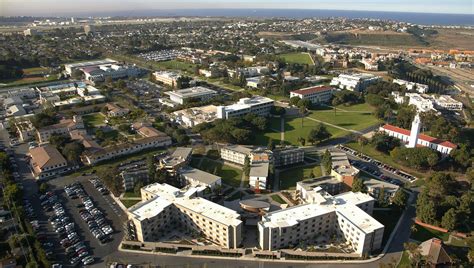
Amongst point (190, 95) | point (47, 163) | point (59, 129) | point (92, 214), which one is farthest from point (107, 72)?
point (92, 214)

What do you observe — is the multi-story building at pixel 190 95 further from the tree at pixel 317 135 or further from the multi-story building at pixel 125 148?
the tree at pixel 317 135

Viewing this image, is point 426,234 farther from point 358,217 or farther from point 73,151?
point 73,151

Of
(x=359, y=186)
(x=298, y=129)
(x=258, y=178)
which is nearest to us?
(x=359, y=186)

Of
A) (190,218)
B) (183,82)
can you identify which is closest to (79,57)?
(183,82)

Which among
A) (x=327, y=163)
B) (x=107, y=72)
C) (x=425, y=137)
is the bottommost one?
(x=327, y=163)

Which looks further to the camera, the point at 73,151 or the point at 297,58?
the point at 297,58

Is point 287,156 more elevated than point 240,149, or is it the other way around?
point 240,149

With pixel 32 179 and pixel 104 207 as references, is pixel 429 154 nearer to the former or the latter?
pixel 104 207
